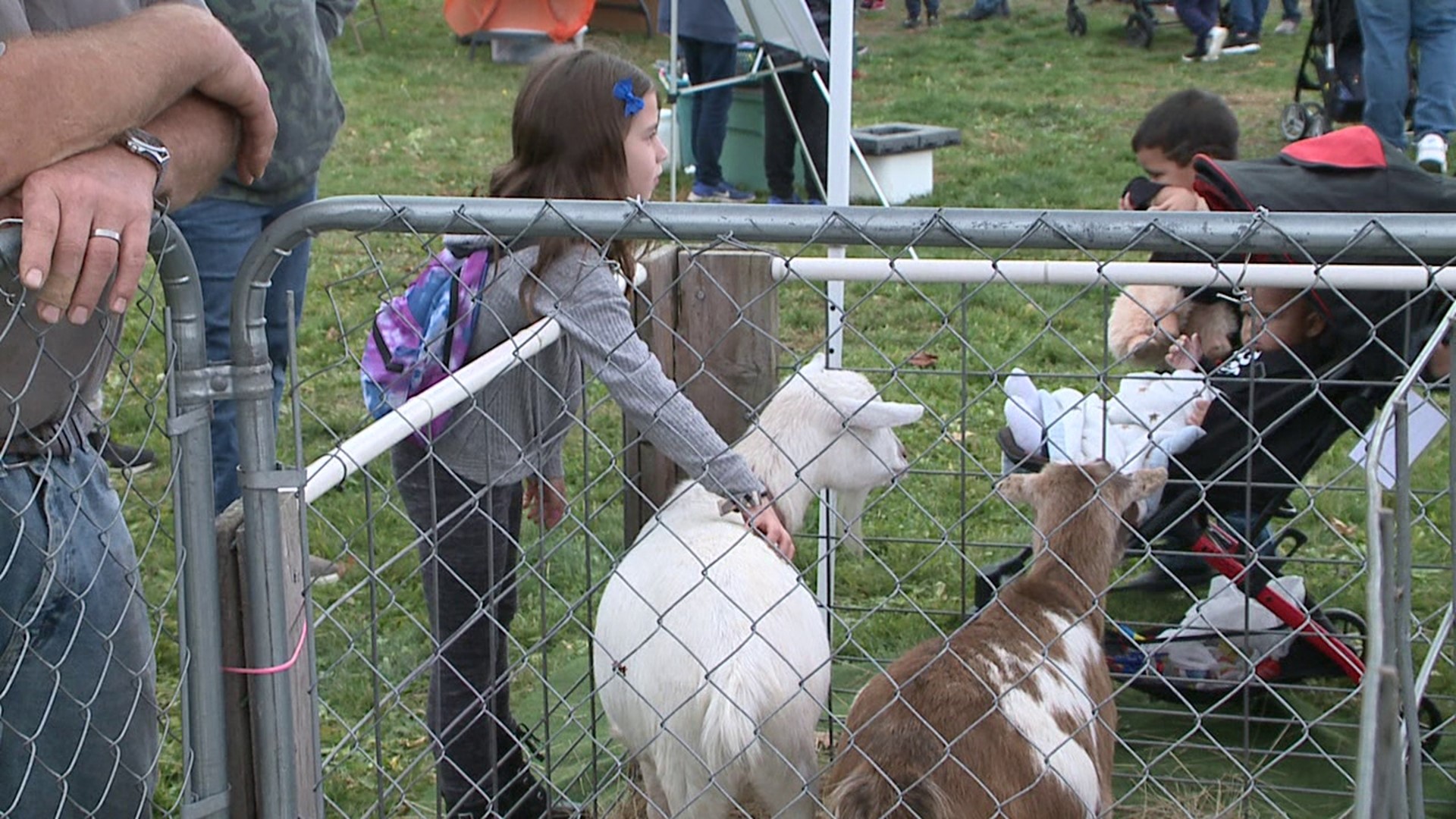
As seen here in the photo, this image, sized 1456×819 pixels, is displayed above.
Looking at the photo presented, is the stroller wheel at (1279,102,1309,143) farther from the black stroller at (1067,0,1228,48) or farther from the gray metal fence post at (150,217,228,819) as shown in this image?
the gray metal fence post at (150,217,228,819)

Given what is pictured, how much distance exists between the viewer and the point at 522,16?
14156 mm

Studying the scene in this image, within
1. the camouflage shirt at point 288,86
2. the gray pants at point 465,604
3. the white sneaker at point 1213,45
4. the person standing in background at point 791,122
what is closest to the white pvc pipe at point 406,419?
the gray pants at point 465,604

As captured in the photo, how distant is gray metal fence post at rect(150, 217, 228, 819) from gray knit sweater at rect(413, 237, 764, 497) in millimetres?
860

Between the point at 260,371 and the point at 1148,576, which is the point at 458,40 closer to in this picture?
the point at 1148,576

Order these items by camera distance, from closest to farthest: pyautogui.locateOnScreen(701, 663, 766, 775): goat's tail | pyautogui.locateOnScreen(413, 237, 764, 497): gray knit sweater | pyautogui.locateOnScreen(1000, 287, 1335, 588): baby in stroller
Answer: pyautogui.locateOnScreen(701, 663, 766, 775): goat's tail → pyautogui.locateOnScreen(413, 237, 764, 497): gray knit sweater → pyautogui.locateOnScreen(1000, 287, 1335, 588): baby in stroller

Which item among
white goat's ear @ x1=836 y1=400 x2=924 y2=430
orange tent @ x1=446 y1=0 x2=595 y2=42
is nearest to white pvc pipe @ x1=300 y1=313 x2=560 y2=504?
white goat's ear @ x1=836 y1=400 x2=924 y2=430

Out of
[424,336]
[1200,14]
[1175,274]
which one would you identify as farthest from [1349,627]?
[1200,14]

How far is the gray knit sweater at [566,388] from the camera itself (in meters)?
2.79

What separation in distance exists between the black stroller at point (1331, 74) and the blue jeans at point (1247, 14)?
3790 mm

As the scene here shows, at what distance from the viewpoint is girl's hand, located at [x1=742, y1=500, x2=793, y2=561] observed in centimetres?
296

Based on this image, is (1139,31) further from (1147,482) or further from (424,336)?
(424,336)

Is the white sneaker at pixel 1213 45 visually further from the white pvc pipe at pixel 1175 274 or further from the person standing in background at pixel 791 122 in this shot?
the white pvc pipe at pixel 1175 274

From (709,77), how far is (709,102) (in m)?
0.51

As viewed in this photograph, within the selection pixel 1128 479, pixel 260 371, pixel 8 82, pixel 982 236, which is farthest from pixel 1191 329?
pixel 8 82
